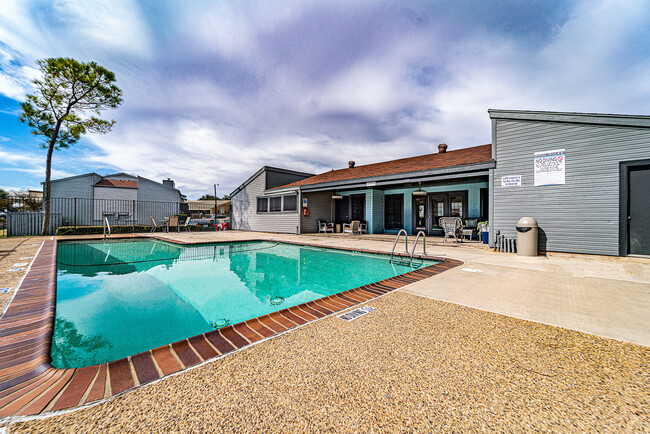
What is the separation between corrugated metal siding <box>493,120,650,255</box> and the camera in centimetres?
593

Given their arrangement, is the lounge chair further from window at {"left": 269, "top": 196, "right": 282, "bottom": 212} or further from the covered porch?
window at {"left": 269, "top": 196, "right": 282, "bottom": 212}

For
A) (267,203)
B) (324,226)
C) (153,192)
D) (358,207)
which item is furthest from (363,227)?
(153,192)

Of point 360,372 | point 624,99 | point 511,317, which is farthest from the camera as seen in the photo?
point 624,99

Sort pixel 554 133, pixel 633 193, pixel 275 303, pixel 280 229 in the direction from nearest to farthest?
pixel 275 303
pixel 633 193
pixel 554 133
pixel 280 229

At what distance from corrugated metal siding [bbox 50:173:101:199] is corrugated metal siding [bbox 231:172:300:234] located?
1328 centimetres

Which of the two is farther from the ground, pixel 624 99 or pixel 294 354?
pixel 624 99

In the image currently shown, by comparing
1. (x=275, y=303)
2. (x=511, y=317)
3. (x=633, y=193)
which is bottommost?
(x=275, y=303)

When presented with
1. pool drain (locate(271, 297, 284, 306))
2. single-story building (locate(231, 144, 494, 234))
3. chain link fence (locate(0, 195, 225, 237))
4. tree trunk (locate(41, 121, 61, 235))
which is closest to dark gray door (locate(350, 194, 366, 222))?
single-story building (locate(231, 144, 494, 234))

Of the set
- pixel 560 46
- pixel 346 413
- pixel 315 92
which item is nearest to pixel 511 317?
pixel 346 413

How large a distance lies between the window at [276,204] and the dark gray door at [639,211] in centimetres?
1351

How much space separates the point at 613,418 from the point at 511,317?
4.53 ft

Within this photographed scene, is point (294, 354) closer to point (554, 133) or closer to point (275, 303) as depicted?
point (275, 303)

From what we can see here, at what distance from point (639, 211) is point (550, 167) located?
1978 millimetres

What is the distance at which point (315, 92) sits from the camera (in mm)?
11055
